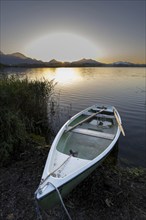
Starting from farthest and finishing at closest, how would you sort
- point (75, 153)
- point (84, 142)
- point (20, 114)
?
point (20, 114) < point (84, 142) < point (75, 153)

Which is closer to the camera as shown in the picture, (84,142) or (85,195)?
(85,195)

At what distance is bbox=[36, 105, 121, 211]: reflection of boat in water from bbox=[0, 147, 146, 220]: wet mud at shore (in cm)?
29

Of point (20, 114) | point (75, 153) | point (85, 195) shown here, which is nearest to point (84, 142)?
point (75, 153)

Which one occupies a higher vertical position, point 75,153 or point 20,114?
point 20,114

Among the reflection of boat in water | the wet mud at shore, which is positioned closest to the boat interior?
the reflection of boat in water

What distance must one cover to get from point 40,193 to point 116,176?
5.83ft

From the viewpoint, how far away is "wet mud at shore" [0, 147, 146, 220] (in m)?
2.38

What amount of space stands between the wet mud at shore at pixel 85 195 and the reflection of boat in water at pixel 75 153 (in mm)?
290

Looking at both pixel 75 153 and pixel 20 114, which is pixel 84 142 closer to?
pixel 75 153

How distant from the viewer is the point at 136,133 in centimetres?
705

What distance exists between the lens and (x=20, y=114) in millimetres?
5125

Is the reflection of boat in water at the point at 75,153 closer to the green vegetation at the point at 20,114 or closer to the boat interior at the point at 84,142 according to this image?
the boat interior at the point at 84,142

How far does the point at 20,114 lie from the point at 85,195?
330 cm

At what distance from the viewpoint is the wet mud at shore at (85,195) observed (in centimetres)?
238
